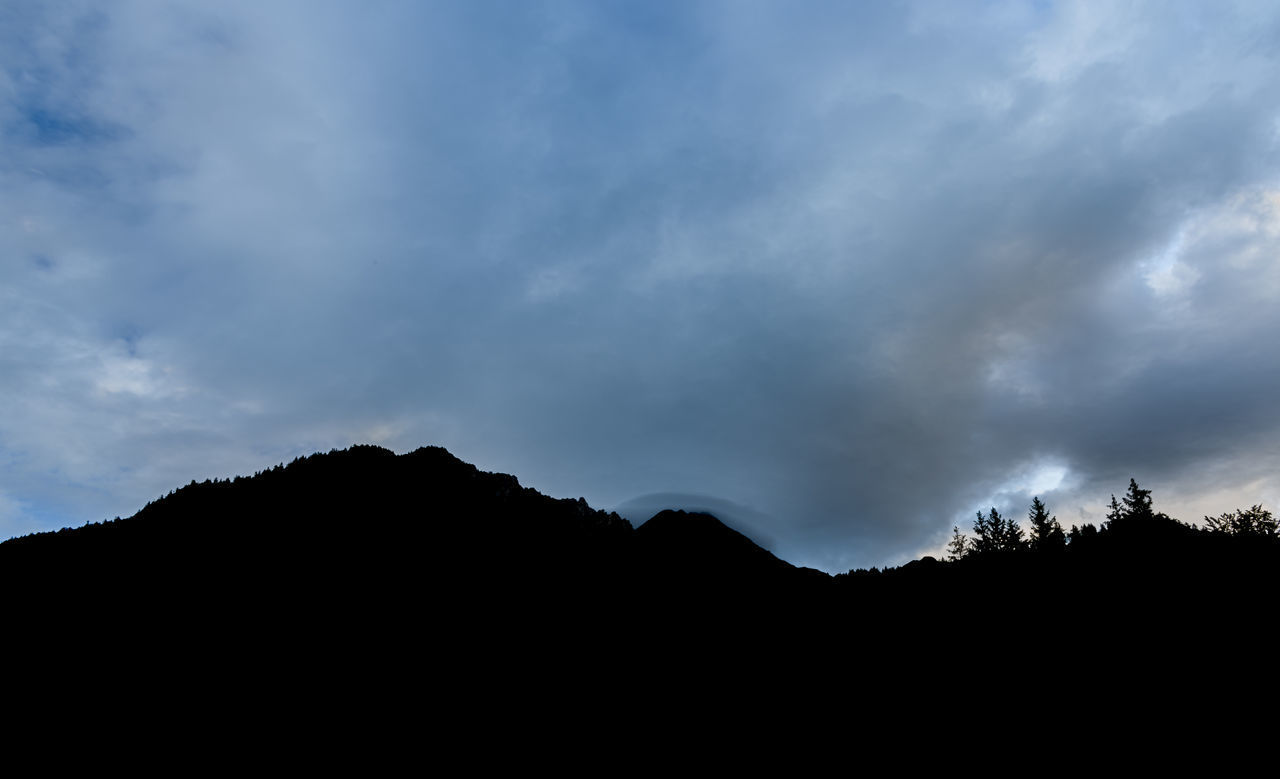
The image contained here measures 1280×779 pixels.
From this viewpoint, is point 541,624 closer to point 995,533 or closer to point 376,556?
point 376,556

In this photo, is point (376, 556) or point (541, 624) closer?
point (541, 624)

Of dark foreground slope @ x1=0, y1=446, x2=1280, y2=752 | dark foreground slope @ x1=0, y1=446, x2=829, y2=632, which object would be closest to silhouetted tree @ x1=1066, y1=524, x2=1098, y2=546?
dark foreground slope @ x1=0, y1=446, x2=1280, y2=752

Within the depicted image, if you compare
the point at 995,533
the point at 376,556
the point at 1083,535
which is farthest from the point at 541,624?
the point at 995,533

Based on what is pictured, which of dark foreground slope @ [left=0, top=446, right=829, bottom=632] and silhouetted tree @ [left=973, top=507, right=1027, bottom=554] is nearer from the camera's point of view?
dark foreground slope @ [left=0, top=446, right=829, bottom=632]

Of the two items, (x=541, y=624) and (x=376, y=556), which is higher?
(x=376, y=556)

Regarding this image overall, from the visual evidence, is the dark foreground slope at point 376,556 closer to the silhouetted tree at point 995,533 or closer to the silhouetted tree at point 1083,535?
the silhouetted tree at point 1083,535

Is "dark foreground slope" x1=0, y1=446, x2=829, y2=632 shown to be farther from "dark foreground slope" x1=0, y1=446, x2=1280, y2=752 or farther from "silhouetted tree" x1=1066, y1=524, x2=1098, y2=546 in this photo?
"silhouetted tree" x1=1066, y1=524, x2=1098, y2=546

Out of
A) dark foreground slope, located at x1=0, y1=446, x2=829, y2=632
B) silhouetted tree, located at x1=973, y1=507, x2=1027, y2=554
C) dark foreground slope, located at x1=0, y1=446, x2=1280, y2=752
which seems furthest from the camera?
silhouetted tree, located at x1=973, y1=507, x2=1027, y2=554

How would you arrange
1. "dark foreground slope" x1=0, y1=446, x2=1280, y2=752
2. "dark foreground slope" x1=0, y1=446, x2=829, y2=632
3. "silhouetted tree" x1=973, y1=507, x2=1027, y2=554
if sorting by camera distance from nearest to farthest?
1. "dark foreground slope" x1=0, y1=446, x2=1280, y2=752
2. "dark foreground slope" x1=0, y1=446, x2=829, y2=632
3. "silhouetted tree" x1=973, y1=507, x2=1027, y2=554

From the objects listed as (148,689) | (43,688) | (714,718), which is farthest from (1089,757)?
(43,688)

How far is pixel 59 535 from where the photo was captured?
44.2 meters

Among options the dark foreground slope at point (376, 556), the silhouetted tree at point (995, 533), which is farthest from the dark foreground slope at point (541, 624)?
the silhouetted tree at point (995, 533)

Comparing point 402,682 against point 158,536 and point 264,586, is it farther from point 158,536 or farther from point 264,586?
point 158,536

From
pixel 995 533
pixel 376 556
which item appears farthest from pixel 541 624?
pixel 995 533
